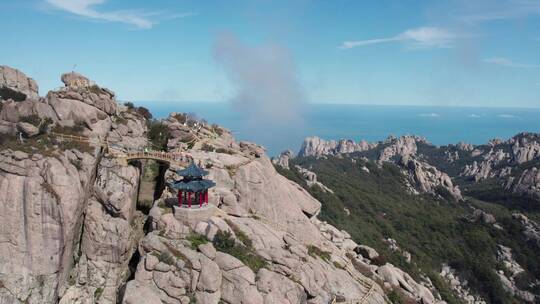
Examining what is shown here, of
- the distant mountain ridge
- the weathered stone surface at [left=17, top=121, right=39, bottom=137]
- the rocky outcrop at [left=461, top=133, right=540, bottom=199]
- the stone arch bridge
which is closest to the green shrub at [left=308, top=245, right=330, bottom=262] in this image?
the stone arch bridge

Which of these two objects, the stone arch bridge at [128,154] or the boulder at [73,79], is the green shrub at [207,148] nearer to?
the stone arch bridge at [128,154]

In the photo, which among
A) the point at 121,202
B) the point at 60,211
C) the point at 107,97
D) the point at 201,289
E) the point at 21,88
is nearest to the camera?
the point at 201,289

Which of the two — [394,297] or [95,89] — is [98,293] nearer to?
[95,89]

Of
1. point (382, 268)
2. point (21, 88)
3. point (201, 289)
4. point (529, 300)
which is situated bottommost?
point (529, 300)

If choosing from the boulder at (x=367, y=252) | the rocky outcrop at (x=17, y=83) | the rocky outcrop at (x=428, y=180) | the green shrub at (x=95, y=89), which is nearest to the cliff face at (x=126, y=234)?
the green shrub at (x=95, y=89)

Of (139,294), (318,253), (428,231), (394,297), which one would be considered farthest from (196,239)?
(428,231)

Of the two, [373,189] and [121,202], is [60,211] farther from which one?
[373,189]

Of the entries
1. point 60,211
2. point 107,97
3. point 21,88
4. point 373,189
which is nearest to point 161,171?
point 107,97

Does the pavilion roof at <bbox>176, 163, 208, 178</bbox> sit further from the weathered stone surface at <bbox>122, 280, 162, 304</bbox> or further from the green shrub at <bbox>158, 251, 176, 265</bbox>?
the weathered stone surface at <bbox>122, 280, 162, 304</bbox>
